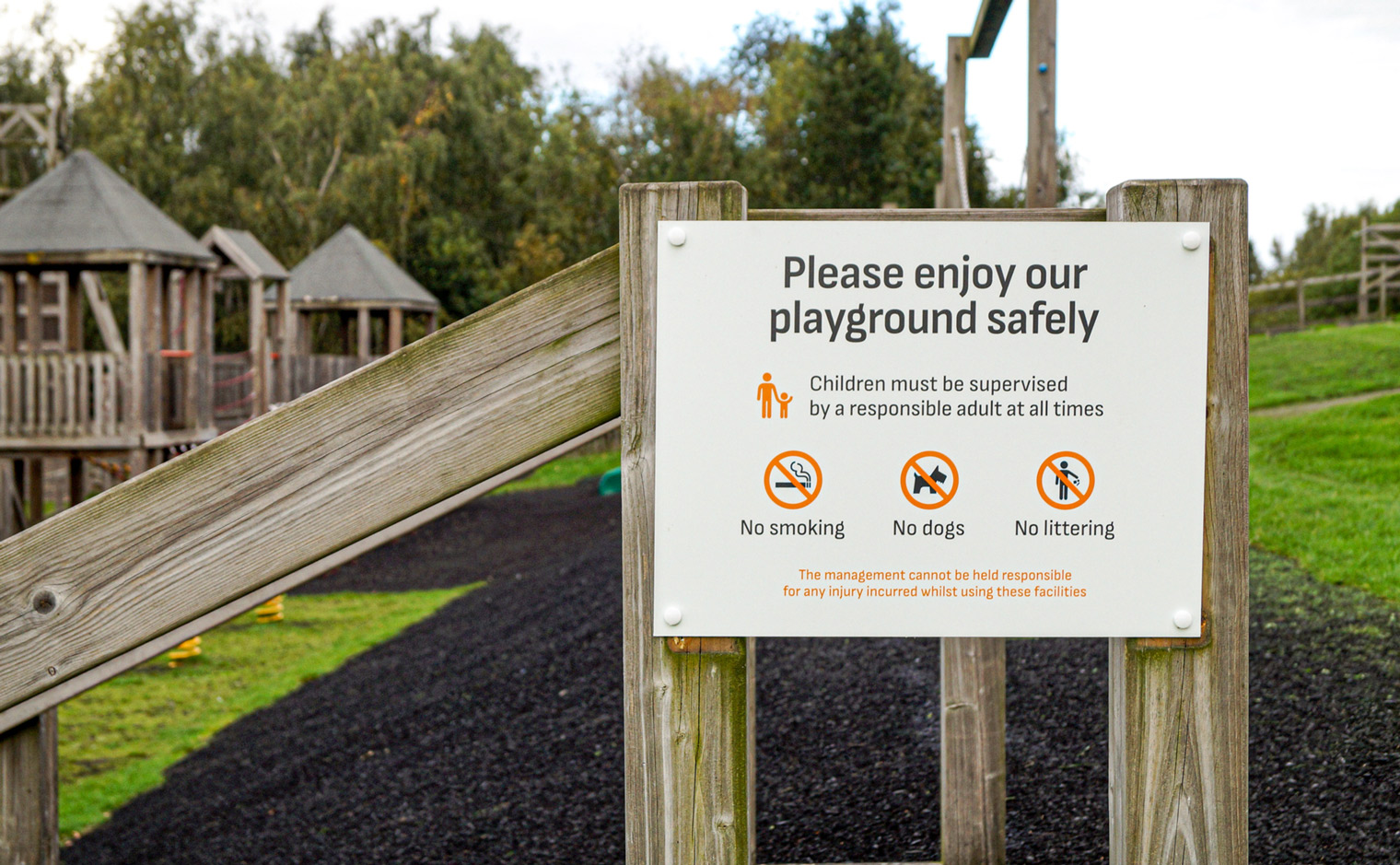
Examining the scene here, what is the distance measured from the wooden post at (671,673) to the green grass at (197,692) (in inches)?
212

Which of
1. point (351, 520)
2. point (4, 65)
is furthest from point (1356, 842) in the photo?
point (4, 65)

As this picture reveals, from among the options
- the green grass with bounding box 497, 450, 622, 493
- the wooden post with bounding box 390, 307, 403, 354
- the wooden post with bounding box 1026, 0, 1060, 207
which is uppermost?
the wooden post with bounding box 390, 307, 403, 354

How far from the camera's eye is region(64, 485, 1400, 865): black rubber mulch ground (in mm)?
3674

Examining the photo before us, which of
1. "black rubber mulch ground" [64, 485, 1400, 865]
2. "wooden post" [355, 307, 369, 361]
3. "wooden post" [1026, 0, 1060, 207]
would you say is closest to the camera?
"wooden post" [1026, 0, 1060, 207]

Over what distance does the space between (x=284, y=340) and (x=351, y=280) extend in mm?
3287

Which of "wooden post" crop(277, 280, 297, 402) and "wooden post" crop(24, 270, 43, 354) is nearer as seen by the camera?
"wooden post" crop(24, 270, 43, 354)

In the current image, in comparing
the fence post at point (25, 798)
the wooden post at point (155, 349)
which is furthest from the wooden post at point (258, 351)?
the fence post at point (25, 798)

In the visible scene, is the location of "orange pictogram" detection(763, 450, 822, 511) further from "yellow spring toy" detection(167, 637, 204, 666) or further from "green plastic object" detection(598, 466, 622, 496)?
"green plastic object" detection(598, 466, 622, 496)

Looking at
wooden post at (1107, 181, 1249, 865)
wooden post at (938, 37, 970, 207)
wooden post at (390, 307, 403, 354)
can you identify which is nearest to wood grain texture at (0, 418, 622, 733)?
wooden post at (1107, 181, 1249, 865)

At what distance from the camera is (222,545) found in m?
1.70

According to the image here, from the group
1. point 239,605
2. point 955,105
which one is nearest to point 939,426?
point 239,605

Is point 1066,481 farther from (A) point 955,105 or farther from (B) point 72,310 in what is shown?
(B) point 72,310

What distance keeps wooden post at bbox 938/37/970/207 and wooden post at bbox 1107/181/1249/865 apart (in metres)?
2.58

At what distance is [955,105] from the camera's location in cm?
429
